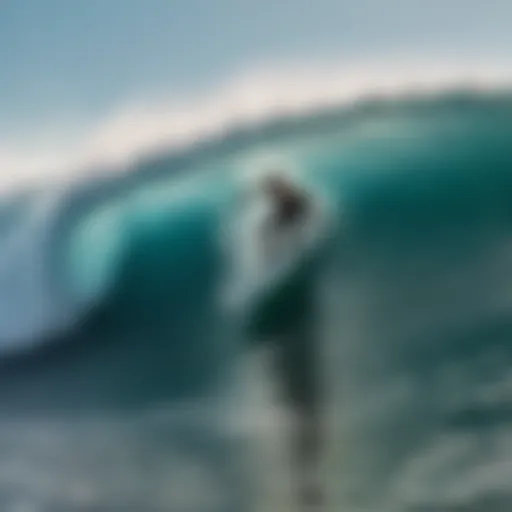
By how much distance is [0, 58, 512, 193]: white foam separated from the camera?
3.22ft

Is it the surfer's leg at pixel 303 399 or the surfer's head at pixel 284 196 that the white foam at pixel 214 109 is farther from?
the surfer's leg at pixel 303 399

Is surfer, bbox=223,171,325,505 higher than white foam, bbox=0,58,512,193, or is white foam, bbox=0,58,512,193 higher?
white foam, bbox=0,58,512,193

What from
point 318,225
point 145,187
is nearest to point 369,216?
point 318,225

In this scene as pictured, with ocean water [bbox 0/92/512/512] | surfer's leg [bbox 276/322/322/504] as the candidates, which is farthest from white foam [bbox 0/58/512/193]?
surfer's leg [bbox 276/322/322/504]

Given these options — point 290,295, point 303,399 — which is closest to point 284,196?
point 290,295

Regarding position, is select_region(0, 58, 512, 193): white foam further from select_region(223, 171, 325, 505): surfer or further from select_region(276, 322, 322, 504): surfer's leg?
select_region(276, 322, 322, 504): surfer's leg

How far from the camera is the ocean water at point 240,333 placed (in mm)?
922

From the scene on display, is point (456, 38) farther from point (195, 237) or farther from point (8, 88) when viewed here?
point (8, 88)

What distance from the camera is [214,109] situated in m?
1.03

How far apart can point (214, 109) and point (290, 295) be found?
0.79 feet

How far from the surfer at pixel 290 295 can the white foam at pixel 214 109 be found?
0.09 m

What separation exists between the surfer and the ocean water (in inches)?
0.7

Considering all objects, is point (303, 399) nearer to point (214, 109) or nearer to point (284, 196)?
point (284, 196)

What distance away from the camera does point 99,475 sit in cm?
100
